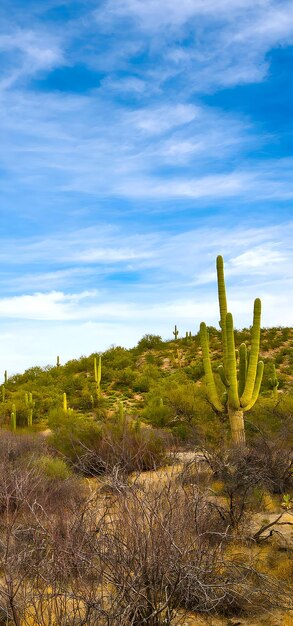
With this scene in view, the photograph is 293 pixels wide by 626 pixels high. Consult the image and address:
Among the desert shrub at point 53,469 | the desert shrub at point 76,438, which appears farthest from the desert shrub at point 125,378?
the desert shrub at point 53,469

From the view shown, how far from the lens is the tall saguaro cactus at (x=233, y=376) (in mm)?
12969

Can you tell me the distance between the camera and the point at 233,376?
1306cm

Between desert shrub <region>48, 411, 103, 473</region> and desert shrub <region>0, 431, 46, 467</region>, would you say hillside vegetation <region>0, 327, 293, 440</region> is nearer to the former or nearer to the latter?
desert shrub <region>48, 411, 103, 473</region>

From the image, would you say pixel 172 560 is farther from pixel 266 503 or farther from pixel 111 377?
pixel 111 377

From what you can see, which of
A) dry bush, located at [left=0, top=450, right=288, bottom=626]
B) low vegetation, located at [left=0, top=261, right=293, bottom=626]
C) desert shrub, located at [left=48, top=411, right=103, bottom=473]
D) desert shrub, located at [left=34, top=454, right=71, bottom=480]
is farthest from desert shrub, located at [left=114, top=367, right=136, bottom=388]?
dry bush, located at [left=0, top=450, right=288, bottom=626]

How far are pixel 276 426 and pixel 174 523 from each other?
A: 35.5ft

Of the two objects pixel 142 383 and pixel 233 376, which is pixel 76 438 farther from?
pixel 142 383

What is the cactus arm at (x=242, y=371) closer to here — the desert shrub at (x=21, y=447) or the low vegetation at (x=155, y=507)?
the low vegetation at (x=155, y=507)

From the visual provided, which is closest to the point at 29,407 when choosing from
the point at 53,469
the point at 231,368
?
the point at 53,469

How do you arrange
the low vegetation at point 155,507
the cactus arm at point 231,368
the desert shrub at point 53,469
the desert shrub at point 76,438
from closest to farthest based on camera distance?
the low vegetation at point 155,507 < the desert shrub at point 53,469 < the cactus arm at point 231,368 < the desert shrub at point 76,438

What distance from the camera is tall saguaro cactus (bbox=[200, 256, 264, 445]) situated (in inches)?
511

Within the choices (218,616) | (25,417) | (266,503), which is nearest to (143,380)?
(25,417)

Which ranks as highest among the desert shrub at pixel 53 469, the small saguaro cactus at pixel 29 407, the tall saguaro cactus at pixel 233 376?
the tall saguaro cactus at pixel 233 376

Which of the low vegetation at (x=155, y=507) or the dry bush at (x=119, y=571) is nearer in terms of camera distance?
the dry bush at (x=119, y=571)
